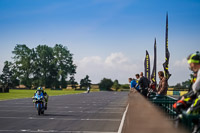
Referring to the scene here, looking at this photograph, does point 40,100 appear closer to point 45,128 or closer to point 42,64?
point 45,128

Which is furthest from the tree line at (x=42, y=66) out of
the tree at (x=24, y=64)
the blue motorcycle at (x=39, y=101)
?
the blue motorcycle at (x=39, y=101)

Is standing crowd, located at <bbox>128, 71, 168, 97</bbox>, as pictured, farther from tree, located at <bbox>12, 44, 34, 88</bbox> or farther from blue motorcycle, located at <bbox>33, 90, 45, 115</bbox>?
tree, located at <bbox>12, 44, 34, 88</bbox>

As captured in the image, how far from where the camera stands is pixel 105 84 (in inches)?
5837

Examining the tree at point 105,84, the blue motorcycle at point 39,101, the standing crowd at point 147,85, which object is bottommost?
the blue motorcycle at point 39,101

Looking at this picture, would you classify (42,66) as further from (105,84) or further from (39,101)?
(39,101)

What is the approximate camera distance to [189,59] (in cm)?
380

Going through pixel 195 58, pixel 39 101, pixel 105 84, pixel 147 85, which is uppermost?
pixel 105 84

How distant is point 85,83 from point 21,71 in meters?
49.2

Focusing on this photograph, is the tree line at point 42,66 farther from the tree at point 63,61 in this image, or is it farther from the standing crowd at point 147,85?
the standing crowd at point 147,85

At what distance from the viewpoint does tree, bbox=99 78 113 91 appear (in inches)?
5763

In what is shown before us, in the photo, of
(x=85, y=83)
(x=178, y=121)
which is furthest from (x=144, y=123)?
(x=85, y=83)

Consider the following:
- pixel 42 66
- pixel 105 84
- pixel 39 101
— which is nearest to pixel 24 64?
pixel 42 66

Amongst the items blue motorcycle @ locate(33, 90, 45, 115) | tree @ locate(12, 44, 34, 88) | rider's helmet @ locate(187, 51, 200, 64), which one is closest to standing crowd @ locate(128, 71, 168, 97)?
blue motorcycle @ locate(33, 90, 45, 115)

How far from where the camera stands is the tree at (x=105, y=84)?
146375mm
